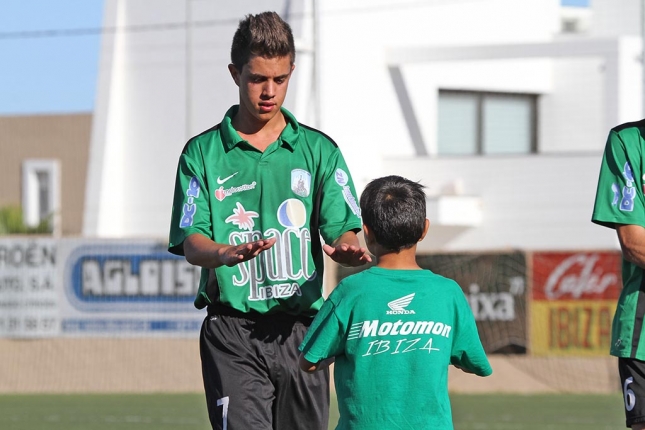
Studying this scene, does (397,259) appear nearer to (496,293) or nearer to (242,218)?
(242,218)

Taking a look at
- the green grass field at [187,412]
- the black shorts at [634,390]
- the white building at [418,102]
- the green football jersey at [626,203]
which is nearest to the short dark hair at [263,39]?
the green football jersey at [626,203]

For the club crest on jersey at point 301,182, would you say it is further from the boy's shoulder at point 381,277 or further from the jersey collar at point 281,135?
the boy's shoulder at point 381,277

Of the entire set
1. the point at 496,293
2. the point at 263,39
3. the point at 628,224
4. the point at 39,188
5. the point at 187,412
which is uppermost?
the point at 263,39

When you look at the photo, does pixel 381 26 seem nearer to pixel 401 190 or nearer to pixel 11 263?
pixel 11 263

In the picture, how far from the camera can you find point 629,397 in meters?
6.05

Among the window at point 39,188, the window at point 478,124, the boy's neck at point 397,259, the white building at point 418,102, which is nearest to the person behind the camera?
the boy's neck at point 397,259

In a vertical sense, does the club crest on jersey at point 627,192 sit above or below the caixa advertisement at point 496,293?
above

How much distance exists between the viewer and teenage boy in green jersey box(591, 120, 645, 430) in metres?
6.00

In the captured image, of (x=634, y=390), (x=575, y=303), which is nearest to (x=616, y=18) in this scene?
(x=575, y=303)

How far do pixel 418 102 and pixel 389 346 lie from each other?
26.8m

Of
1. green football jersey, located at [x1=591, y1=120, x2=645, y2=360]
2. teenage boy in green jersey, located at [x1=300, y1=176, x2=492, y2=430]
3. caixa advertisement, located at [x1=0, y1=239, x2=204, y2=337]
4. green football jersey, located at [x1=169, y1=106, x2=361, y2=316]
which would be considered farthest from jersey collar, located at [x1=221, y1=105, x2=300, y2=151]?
caixa advertisement, located at [x1=0, y1=239, x2=204, y2=337]

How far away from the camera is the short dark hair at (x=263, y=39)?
5.61 metres

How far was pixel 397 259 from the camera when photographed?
5.04 metres

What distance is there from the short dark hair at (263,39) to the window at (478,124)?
26.8 meters
